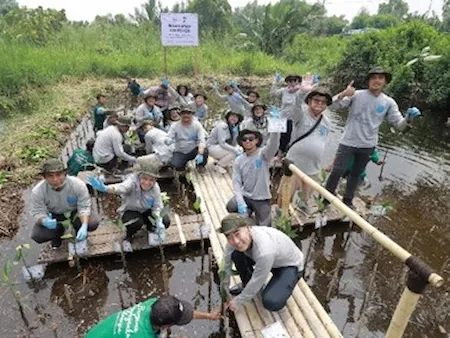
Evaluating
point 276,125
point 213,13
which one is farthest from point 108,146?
point 213,13

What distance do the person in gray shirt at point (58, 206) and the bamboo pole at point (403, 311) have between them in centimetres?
362

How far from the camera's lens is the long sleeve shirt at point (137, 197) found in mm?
4668

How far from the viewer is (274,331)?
3404 mm

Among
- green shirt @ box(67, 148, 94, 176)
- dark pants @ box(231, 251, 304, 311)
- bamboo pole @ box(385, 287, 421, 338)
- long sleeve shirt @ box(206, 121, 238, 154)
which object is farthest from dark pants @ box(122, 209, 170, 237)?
bamboo pole @ box(385, 287, 421, 338)

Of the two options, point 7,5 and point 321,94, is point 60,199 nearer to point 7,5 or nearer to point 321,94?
point 321,94

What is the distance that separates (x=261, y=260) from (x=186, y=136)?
4177mm

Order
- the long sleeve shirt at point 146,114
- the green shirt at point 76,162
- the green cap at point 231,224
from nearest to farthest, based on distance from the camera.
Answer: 1. the green cap at point 231,224
2. the green shirt at point 76,162
3. the long sleeve shirt at point 146,114

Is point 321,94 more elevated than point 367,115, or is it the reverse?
point 321,94

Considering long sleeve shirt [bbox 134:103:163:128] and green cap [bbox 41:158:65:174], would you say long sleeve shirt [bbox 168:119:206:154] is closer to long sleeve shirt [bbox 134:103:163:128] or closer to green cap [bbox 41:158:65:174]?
long sleeve shirt [bbox 134:103:163:128]

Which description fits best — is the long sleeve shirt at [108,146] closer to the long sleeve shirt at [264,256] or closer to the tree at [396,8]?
the long sleeve shirt at [264,256]

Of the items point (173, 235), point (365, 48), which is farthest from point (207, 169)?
point (365, 48)

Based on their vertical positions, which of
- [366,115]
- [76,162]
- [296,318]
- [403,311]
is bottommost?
[296,318]

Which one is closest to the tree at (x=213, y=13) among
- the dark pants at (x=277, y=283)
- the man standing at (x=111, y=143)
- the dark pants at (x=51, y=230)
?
the man standing at (x=111, y=143)

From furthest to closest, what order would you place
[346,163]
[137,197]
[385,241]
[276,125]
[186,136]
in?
[186,136], [346,163], [137,197], [276,125], [385,241]
